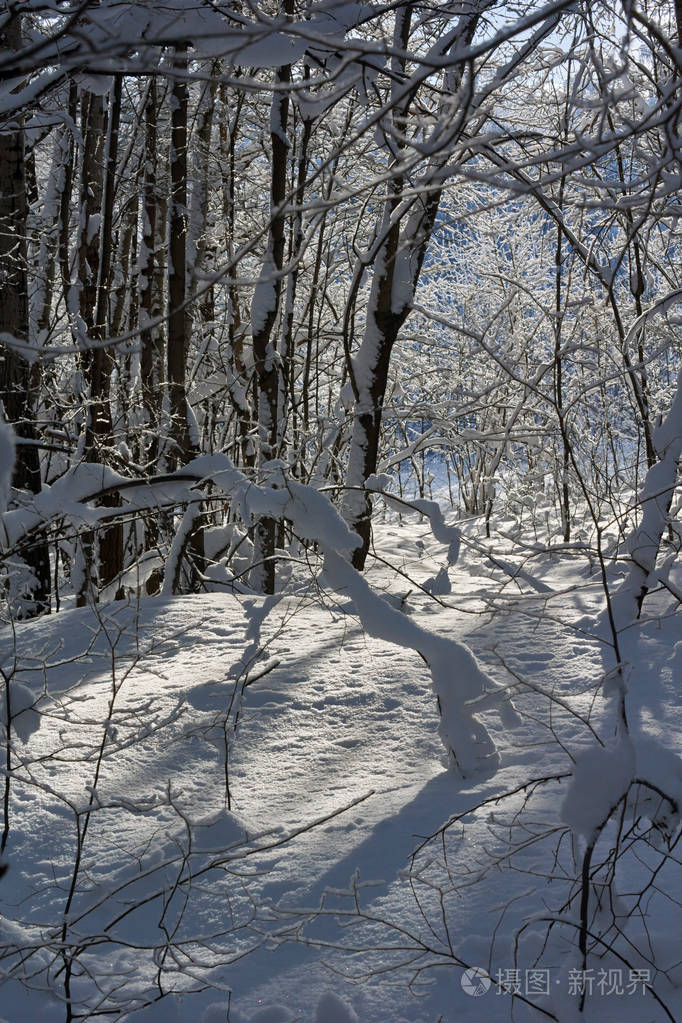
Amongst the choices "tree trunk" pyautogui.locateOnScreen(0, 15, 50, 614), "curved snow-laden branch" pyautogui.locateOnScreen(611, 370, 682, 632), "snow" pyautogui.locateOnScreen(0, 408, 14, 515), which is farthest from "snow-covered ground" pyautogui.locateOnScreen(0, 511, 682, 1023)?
"tree trunk" pyautogui.locateOnScreen(0, 15, 50, 614)

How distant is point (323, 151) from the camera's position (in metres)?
7.93

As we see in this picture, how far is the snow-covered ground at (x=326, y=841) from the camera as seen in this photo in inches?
76.0

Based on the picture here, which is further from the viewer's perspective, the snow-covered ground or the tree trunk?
the tree trunk

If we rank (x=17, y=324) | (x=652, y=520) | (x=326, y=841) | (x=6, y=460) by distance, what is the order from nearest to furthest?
(x=6, y=460), (x=326, y=841), (x=652, y=520), (x=17, y=324)

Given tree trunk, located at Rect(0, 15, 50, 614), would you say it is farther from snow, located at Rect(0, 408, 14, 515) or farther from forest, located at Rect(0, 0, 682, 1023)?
snow, located at Rect(0, 408, 14, 515)

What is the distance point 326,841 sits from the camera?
101 inches

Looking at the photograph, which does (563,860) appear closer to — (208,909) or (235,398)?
(208,909)

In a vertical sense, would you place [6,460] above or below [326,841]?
above

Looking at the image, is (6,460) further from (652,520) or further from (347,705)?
(652,520)

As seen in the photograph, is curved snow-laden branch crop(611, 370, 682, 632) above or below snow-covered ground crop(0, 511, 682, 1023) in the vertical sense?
above

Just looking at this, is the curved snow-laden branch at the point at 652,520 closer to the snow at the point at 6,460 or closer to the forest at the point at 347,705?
the forest at the point at 347,705

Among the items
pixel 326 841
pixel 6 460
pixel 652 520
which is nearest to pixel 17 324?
pixel 652 520

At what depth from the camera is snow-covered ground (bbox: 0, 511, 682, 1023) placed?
193 centimetres

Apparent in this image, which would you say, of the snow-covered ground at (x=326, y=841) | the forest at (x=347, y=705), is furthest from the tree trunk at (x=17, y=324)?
the snow-covered ground at (x=326, y=841)
